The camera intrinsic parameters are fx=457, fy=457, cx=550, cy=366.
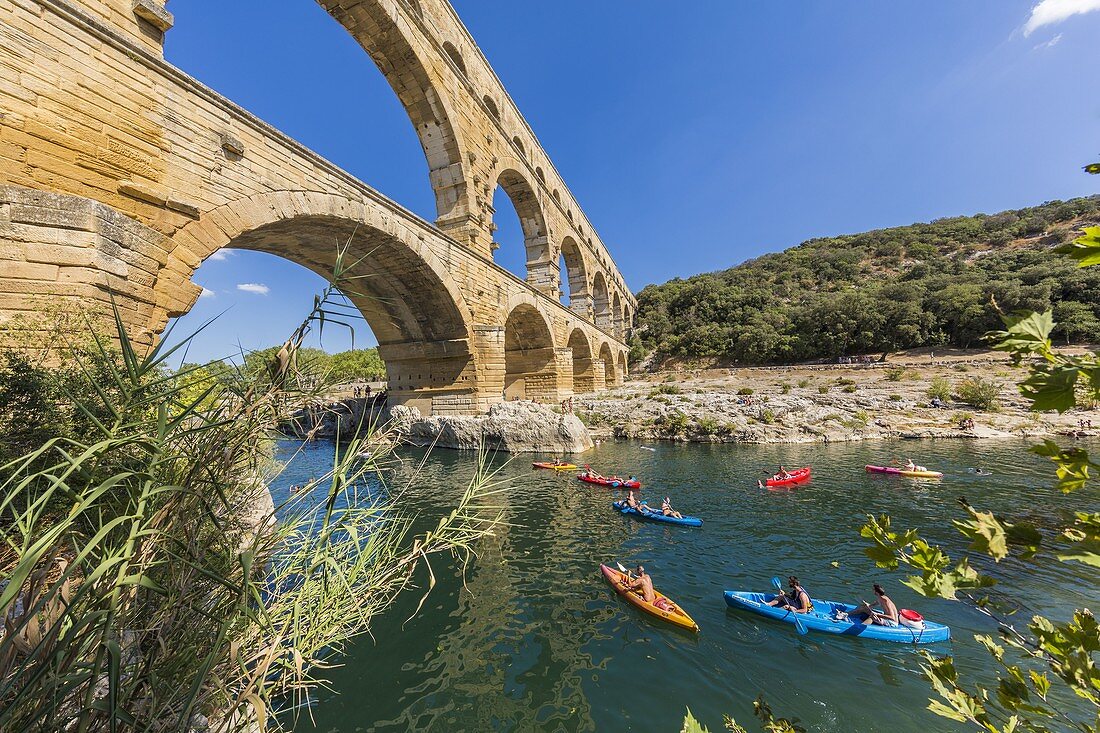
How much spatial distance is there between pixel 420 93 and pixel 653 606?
13581mm

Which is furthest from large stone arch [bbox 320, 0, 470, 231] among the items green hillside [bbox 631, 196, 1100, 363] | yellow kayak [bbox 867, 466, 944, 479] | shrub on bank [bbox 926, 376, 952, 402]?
green hillside [bbox 631, 196, 1100, 363]

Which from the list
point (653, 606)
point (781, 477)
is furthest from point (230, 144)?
point (781, 477)

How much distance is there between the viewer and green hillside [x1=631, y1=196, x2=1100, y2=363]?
3038 cm

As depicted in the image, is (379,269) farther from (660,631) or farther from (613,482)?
(660,631)

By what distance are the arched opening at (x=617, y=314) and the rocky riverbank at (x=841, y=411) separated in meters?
13.9

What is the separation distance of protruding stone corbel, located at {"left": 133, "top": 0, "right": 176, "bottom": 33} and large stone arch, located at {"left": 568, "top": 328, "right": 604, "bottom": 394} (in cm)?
2056

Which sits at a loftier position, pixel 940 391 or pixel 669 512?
pixel 940 391

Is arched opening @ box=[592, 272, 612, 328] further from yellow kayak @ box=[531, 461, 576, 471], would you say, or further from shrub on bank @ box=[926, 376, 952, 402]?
yellow kayak @ box=[531, 461, 576, 471]

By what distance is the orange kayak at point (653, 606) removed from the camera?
5.61m

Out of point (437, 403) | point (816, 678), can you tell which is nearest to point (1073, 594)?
point (816, 678)

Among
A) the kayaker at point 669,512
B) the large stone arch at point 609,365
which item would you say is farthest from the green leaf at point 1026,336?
the large stone arch at point 609,365

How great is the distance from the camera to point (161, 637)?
185cm

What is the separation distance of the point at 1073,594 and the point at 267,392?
9636 millimetres

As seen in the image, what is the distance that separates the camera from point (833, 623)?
18.2 ft
